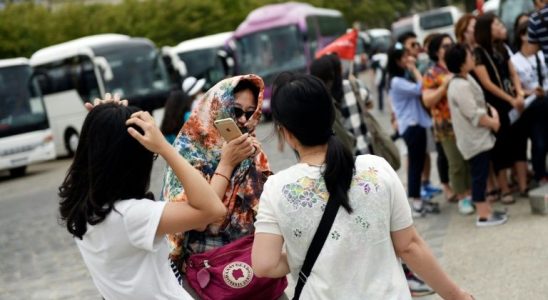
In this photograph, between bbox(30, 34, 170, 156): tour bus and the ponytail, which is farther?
bbox(30, 34, 170, 156): tour bus

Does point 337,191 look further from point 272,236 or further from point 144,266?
point 144,266

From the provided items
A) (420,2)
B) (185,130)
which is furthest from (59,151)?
(420,2)

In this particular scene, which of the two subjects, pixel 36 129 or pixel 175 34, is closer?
pixel 36 129

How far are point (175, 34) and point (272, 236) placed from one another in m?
41.4

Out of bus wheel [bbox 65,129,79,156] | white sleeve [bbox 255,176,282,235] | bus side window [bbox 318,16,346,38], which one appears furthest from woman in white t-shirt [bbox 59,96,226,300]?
bus side window [bbox 318,16,346,38]

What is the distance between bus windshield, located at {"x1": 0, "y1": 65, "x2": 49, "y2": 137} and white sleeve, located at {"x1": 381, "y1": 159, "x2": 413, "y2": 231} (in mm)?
18699

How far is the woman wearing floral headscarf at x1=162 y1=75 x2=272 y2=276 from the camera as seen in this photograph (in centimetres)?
348

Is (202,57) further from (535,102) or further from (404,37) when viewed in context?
(535,102)

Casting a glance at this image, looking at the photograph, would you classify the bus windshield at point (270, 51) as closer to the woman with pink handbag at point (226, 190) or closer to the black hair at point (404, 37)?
the black hair at point (404, 37)

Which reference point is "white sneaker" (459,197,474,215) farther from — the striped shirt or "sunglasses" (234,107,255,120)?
"sunglasses" (234,107,255,120)

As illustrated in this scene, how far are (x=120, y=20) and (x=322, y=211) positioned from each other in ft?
131

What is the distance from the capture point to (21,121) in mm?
20828

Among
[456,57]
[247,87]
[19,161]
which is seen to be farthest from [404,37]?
[19,161]

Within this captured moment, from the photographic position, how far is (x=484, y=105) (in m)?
7.62
